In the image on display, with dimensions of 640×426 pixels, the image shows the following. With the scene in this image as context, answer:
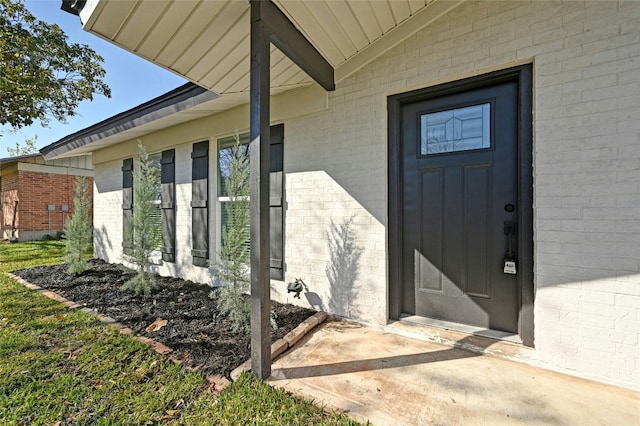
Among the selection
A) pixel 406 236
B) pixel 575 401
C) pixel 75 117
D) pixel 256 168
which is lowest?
pixel 575 401

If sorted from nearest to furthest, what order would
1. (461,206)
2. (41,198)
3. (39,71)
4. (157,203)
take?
(461,206) < (157,203) < (39,71) < (41,198)

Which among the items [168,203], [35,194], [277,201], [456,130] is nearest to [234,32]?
[277,201]

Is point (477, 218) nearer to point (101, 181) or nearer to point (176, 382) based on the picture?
point (176, 382)

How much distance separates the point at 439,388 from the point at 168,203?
4.52m

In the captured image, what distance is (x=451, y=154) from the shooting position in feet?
8.18

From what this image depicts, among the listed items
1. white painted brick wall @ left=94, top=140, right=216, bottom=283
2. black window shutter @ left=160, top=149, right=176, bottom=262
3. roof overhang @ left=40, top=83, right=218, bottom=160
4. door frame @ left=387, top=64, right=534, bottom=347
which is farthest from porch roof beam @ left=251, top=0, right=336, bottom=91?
black window shutter @ left=160, top=149, right=176, bottom=262

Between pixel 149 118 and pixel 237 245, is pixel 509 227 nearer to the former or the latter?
pixel 237 245

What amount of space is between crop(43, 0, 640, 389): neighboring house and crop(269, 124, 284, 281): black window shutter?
0.07ft

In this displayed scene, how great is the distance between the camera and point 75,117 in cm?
988

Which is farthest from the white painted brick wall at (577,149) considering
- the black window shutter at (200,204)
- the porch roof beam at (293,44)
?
the black window shutter at (200,204)

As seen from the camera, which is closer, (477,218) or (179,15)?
(179,15)

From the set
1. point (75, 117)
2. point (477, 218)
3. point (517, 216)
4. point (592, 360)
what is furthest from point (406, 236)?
point (75, 117)

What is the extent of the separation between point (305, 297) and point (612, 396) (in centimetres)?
246

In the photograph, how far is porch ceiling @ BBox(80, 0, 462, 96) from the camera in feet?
6.23
